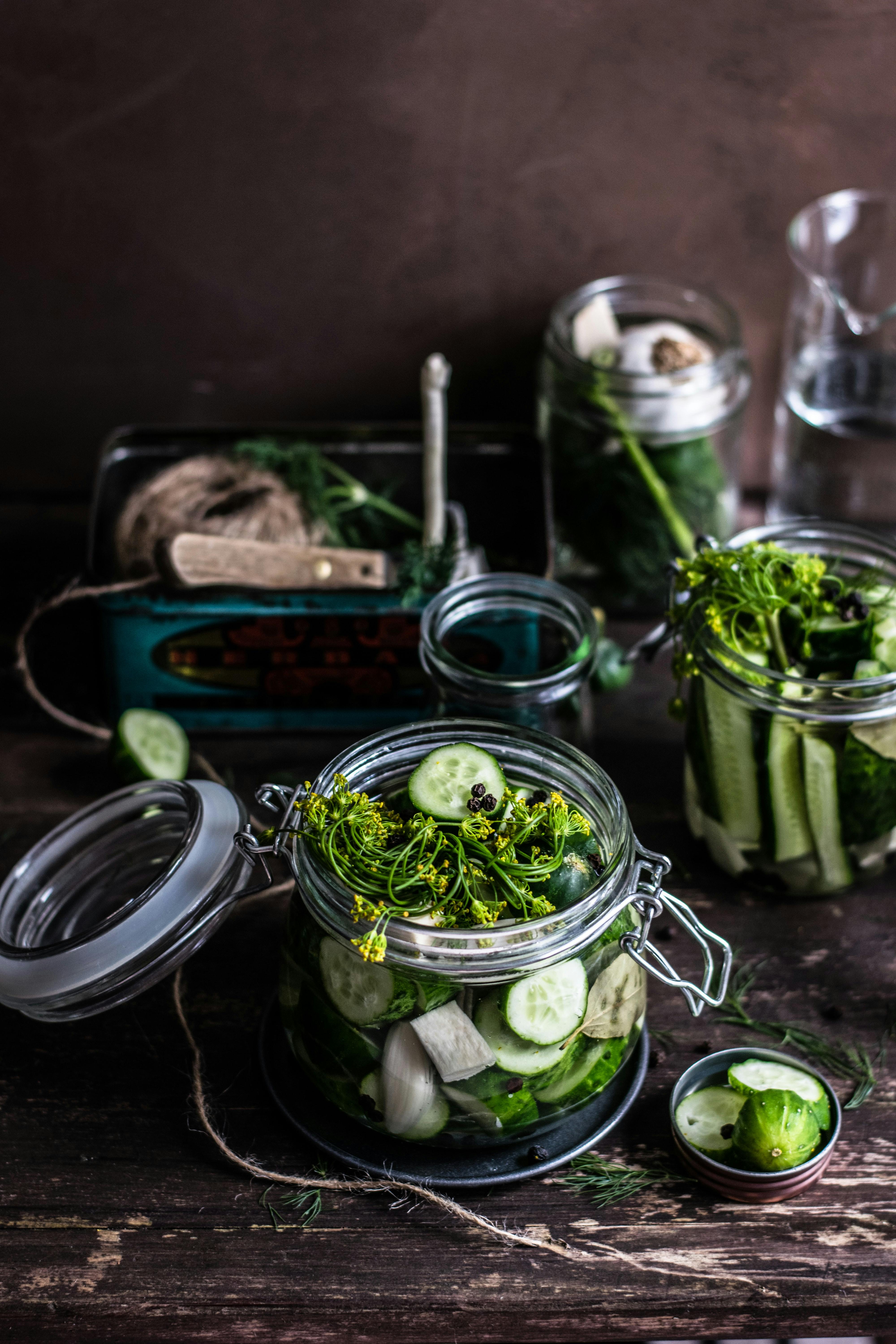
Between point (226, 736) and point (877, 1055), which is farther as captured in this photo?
point (226, 736)

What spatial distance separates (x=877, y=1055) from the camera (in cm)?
103

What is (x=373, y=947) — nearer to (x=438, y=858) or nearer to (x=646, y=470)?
(x=438, y=858)

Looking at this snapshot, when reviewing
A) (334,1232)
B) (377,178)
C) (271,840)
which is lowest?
(334,1232)

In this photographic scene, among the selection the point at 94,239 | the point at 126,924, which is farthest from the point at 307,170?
the point at 126,924

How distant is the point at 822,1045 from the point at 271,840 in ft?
1.65

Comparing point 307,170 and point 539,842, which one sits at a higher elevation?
point 307,170

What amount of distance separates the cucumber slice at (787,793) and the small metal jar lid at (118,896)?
464mm

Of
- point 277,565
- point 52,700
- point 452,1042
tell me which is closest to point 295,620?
point 277,565

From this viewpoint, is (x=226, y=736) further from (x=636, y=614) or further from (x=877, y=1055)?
(x=877, y=1055)

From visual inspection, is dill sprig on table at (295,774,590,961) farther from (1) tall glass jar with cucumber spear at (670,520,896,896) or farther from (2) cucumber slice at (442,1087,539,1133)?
(1) tall glass jar with cucumber spear at (670,520,896,896)

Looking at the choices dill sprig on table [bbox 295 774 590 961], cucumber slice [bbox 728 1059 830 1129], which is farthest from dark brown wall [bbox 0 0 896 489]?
cucumber slice [bbox 728 1059 830 1129]

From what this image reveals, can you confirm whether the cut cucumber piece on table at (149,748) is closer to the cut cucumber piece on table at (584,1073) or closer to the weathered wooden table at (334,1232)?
the weathered wooden table at (334,1232)

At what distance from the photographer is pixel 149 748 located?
4.07 feet

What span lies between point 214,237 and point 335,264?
15 centimetres
